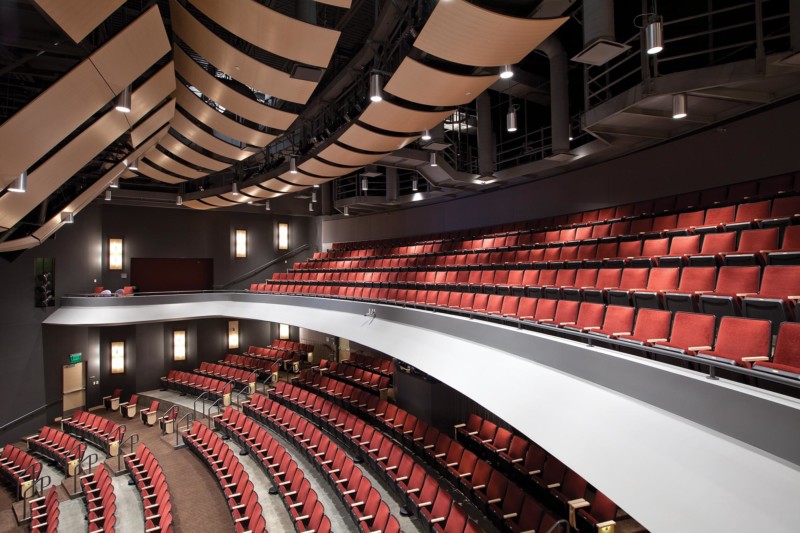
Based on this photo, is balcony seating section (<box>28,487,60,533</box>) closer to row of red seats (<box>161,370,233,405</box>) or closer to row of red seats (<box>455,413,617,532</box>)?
row of red seats (<box>161,370,233,405</box>)

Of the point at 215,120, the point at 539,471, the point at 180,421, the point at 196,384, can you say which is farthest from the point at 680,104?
the point at 196,384

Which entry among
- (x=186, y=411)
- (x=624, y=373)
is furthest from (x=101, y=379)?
(x=624, y=373)

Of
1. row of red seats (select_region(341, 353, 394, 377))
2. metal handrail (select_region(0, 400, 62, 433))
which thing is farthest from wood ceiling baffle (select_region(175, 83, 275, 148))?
metal handrail (select_region(0, 400, 62, 433))

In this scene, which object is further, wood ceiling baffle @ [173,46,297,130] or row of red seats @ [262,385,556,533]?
wood ceiling baffle @ [173,46,297,130]

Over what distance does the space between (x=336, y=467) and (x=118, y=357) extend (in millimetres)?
6315

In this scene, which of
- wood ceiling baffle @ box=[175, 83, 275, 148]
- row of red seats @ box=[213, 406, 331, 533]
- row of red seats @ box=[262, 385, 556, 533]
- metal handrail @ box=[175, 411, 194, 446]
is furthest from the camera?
metal handrail @ box=[175, 411, 194, 446]

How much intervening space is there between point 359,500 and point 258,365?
17.1ft

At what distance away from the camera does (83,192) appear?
5.74 metres

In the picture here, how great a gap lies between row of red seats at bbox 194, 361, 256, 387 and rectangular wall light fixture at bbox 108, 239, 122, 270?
8.12 ft

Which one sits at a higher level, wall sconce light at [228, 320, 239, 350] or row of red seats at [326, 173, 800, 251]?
row of red seats at [326, 173, 800, 251]

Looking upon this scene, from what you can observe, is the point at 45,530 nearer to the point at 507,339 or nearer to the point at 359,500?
the point at 359,500

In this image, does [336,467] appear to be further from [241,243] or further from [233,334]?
[241,243]

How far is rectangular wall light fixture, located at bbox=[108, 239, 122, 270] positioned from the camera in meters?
8.58

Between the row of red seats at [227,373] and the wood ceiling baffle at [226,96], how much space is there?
4336 millimetres
